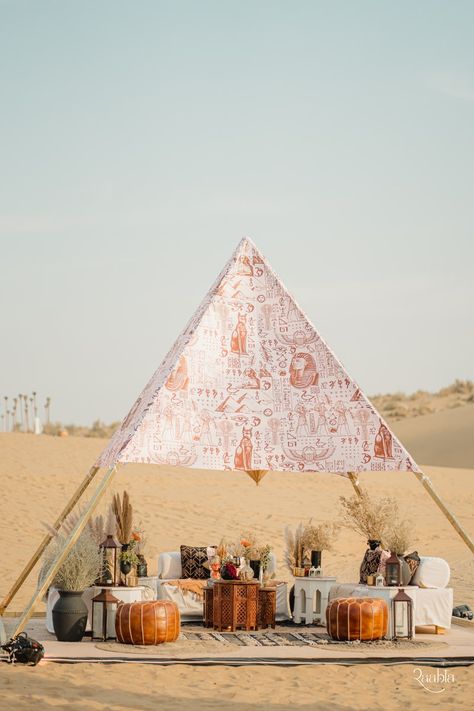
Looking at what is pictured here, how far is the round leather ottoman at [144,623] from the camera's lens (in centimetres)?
1023

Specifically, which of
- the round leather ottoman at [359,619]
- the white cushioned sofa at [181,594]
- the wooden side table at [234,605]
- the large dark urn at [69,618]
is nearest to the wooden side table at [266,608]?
the wooden side table at [234,605]

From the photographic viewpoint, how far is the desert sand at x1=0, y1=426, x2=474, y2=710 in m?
8.24

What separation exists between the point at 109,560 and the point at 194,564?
1704 mm

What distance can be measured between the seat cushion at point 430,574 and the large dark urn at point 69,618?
321 cm

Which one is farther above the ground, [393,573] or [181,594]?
[393,573]

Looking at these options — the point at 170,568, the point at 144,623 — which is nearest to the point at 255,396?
the point at 170,568

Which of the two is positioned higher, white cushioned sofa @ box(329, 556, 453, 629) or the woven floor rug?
white cushioned sofa @ box(329, 556, 453, 629)

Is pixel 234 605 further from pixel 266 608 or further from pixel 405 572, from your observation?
pixel 405 572

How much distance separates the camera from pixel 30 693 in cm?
816

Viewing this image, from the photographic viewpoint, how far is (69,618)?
34.7 ft

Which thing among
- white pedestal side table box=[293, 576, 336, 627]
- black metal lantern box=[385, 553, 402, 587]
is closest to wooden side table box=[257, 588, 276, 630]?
white pedestal side table box=[293, 576, 336, 627]

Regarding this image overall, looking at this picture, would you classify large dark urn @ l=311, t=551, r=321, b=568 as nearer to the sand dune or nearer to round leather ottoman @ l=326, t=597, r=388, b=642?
round leather ottoman @ l=326, t=597, r=388, b=642

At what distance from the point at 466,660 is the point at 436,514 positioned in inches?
697

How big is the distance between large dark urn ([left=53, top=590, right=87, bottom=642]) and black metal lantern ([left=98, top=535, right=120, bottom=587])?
1.49ft
